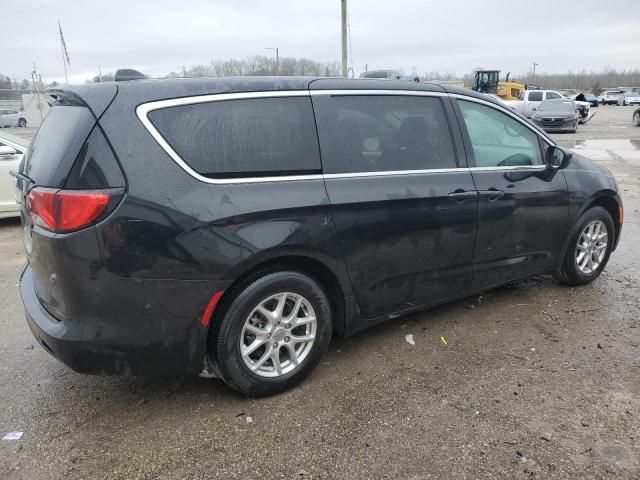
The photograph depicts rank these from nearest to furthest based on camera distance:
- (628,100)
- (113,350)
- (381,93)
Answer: (113,350) < (381,93) < (628,100)

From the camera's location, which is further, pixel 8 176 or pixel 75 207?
pixel 8 176

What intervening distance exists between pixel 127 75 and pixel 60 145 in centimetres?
70

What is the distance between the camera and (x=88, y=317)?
256cm

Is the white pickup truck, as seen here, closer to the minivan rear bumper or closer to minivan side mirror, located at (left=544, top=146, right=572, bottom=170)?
minivan side mirror, located at (left=544, top=146, right=572, bottom=170)

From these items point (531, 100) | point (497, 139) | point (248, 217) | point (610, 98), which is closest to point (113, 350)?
point (248, 217)

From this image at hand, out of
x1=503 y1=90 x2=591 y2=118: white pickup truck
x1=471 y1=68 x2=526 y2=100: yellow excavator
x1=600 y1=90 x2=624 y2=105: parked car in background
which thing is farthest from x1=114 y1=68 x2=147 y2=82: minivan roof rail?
x1=600 y1=90 x2=624 y2=105: parked car in background

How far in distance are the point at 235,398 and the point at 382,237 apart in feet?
4.38

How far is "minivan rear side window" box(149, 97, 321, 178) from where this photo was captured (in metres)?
2.70

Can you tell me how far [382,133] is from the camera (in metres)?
3.40

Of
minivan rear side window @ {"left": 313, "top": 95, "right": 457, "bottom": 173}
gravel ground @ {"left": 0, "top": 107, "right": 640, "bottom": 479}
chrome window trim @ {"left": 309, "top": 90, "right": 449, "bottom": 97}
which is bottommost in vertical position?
gravel ground @ {"left": 0, "top": 107, "right": 640, "bottom": 479}

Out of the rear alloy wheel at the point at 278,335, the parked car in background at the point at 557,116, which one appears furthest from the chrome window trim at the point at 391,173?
the parked car in background at the point at 557,116

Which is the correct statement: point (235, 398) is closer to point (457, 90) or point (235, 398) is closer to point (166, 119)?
point (166, 119)

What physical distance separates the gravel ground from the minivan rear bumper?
0.37m

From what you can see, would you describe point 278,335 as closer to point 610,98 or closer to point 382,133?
point 382,133
